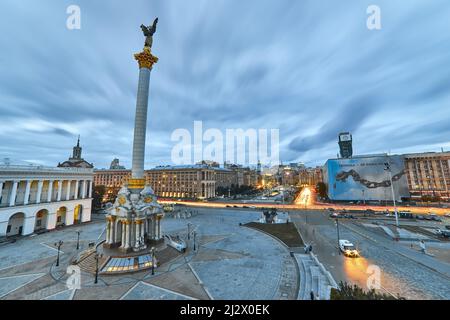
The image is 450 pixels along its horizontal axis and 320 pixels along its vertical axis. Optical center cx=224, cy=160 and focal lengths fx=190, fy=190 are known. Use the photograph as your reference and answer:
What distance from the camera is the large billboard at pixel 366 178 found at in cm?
8131

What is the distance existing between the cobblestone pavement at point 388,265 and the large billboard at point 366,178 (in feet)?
188

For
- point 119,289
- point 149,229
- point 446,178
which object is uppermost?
point 446,178

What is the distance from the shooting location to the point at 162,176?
11788cm

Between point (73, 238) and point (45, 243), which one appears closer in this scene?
point (45, 243)

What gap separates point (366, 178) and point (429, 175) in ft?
86.0

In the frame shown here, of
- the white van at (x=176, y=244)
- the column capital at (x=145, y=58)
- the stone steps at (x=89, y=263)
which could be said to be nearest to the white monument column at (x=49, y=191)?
the stone steps at (x=89, y=263)

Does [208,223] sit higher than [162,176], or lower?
lower

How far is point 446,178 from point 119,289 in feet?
397

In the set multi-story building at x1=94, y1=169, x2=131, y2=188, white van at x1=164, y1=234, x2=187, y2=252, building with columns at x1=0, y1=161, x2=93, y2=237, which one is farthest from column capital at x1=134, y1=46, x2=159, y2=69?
multi-story building at x1=94, y1=169, x2=131, y2=188

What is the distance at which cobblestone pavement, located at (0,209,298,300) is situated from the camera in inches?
669

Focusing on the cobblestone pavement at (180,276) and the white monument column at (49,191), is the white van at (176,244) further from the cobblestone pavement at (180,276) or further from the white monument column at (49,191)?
the white monument column at (49,191)

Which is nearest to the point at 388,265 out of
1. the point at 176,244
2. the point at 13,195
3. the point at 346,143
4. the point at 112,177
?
the point at 176,244
